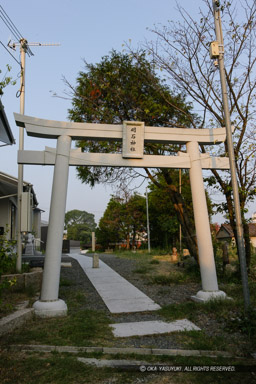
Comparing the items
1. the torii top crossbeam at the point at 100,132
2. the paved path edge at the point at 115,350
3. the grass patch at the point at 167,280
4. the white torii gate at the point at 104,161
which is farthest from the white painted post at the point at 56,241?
the grass patch at the point at 167,280

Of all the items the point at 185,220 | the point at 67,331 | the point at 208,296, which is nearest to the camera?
the point at 67,331

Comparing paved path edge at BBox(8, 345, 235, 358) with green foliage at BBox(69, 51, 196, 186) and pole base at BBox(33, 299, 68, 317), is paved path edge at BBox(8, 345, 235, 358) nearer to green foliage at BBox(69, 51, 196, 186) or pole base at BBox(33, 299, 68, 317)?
pole base at BBox(33, 299, 68, 317)

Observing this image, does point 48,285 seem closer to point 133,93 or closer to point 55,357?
point 55,357

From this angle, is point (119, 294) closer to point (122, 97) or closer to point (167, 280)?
point (167, 280)

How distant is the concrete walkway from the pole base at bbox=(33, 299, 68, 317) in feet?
3.49

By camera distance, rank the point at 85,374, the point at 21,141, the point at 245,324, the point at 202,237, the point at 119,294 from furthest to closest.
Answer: the point at 21,141 < the point at 119,294 < the point at 202,237 < the point at 245,324 < the point at 85,374

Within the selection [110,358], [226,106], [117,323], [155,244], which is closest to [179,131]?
[226,106]

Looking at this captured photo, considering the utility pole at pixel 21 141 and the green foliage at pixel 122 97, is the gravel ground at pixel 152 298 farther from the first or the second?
the green foliage at pixel 122 97

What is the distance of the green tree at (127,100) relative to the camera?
10.8 m

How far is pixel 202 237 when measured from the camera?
7664 millimetres

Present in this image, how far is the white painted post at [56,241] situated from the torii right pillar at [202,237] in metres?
3.03

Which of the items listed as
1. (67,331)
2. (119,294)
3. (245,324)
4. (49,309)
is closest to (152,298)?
(119,294)

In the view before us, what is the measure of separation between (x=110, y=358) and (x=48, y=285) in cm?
277

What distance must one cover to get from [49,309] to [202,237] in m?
3.74
